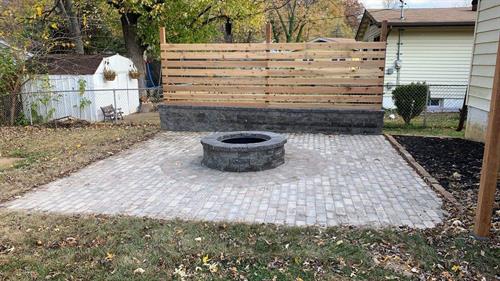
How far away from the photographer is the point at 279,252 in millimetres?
3332

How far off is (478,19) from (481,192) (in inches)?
218

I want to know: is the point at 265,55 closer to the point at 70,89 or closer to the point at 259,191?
the point at 259,191

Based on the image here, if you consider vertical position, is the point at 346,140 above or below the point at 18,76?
below

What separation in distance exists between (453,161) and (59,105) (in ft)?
38.9

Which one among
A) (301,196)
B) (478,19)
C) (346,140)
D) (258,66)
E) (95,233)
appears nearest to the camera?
(95,233)

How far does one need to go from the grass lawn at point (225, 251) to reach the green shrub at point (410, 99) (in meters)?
7.52

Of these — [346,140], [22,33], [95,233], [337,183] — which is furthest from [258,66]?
[22,33]

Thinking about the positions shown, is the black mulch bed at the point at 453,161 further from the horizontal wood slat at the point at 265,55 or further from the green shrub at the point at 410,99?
the green shrub at the point at 410,99

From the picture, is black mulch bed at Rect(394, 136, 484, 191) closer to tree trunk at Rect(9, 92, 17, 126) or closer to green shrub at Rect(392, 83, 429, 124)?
green shrub at Rect(392, 83, 429, 124)

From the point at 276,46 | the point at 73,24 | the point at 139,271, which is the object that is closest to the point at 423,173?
the point at 139,271

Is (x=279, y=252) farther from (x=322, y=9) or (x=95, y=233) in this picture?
(x=322, y=9)

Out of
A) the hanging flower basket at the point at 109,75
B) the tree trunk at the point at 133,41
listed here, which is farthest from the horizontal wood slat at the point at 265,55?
the tree trunk at the point at 133,41

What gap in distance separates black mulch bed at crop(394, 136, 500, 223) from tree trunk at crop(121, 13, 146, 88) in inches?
433

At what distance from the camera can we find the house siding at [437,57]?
1451 centimetres
